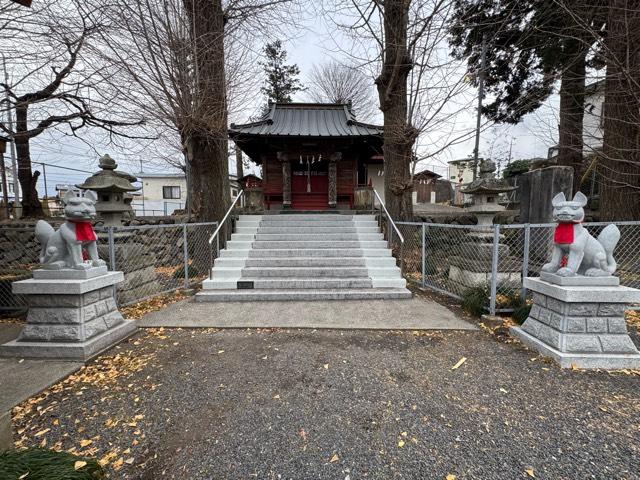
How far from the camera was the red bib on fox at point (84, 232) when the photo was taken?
3084mm

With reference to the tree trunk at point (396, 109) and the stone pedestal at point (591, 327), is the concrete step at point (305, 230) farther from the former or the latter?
the stone pedestal at point (591, 327)

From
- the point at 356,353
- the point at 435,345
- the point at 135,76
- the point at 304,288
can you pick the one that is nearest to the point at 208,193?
the point at 135,76

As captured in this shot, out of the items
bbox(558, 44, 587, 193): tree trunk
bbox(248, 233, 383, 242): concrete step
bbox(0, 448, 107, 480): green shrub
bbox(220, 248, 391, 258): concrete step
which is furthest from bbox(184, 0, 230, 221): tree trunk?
bbox(558, 44, 587, 193): tree trunk

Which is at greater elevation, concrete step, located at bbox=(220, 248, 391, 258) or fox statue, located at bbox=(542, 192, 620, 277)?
fox statue, located at bbox=(542, 192, 620, 277)

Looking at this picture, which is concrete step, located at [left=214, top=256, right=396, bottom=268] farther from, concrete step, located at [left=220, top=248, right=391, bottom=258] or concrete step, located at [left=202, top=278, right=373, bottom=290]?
concrete step, located at [left=202, top=278, right=373, bottom=290]

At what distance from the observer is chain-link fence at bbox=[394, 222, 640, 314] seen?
3941 mm

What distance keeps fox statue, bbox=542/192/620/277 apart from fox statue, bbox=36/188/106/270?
4.93 metres

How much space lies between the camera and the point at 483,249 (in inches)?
190

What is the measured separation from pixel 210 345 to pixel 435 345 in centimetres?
260

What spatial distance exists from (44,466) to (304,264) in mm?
4344

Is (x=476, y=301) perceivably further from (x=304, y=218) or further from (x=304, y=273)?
(x=304, y=218)

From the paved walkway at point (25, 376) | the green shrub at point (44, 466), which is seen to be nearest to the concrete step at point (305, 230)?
the paved walkway at point (25, 376)

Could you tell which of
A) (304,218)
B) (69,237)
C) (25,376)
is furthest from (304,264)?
(25,376)

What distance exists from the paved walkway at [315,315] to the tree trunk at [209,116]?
2.86 metres
